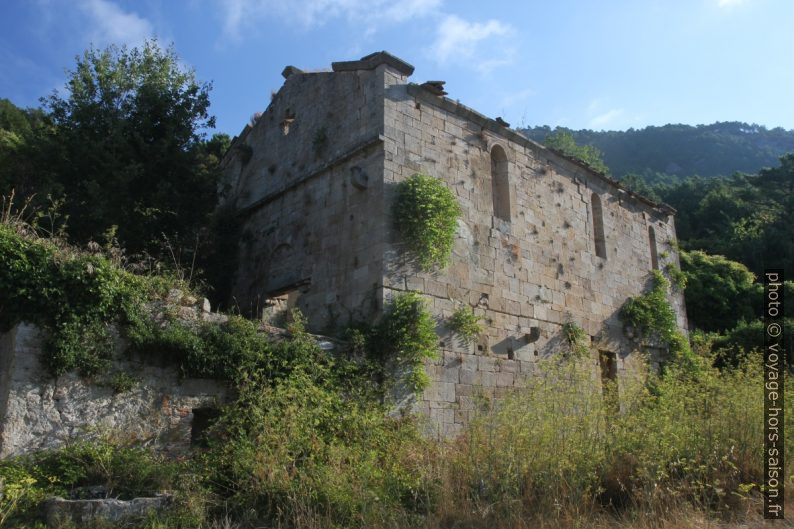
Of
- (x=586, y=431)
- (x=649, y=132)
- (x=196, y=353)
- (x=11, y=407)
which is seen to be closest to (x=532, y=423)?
(x=586, y=431)

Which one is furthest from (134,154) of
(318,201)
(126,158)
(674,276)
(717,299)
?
(717,299)

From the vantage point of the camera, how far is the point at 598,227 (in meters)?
15.3

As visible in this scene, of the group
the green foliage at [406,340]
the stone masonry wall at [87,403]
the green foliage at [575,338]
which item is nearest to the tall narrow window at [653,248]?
the green foliage at [575,338]

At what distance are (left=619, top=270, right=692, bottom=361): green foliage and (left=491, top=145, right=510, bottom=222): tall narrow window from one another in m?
4.11

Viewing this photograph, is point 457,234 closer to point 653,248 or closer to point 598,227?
point 598,227

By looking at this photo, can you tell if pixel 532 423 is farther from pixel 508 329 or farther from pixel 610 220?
pixel 610 220

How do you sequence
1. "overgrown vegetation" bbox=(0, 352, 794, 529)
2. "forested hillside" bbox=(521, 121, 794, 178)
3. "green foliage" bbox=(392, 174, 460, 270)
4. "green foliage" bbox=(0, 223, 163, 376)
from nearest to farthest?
"overgrown vegetation" bbox=(0, 352, 794, 529) → "green foliage" bbox=(0, 223, 163, 376) → "green foliage" bbox=(392, 174, 460, 270) → "forested hillside" bbox=(521, 121, 794, 178)

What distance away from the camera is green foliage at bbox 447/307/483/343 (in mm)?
10922

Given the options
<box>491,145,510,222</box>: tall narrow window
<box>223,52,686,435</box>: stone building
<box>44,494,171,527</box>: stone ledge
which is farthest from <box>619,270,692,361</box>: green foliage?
<box>44,494,171,527</box>: stone ledge

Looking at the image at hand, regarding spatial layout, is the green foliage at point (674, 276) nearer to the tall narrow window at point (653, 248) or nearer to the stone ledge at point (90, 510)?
the tall narrow window at point (653, 248)

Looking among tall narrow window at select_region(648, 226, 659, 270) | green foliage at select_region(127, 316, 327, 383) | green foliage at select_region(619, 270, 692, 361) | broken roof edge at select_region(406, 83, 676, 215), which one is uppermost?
broken roof edge at select_region(406, 83, 676, 215)

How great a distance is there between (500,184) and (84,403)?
8.86 m

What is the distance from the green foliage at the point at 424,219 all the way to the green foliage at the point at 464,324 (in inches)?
35.7

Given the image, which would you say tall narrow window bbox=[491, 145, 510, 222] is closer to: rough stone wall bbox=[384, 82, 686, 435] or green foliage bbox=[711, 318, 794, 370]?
rough stone wall bbox=[384, 82, 686, 435]
